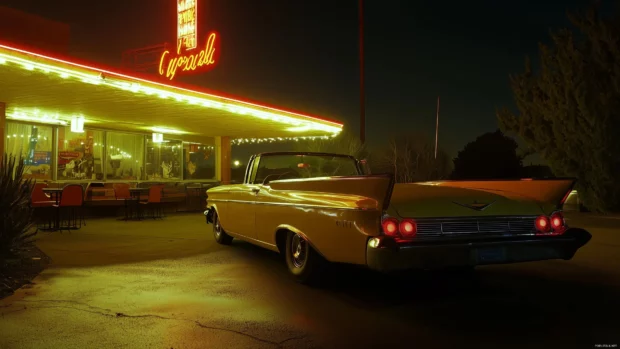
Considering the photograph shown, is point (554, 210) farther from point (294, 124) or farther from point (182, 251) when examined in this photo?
point (294, 124)

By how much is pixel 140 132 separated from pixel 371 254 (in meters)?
17.7

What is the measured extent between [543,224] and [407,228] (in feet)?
5.22

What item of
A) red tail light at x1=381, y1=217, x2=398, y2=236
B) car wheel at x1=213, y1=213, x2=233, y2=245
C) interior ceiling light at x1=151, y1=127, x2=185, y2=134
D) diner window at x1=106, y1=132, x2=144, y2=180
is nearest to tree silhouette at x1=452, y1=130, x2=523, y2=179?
interior ceiling light at x1=151, y1=127, x2=185, y2=134

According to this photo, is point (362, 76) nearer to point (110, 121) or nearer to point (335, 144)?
point (335, 144)

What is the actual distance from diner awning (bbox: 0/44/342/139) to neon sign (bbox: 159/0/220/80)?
155cm

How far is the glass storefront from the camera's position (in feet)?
56.4

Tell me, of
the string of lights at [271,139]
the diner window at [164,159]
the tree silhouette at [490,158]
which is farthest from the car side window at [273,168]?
the tree silhouette at [490,158]

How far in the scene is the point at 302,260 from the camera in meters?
6.15

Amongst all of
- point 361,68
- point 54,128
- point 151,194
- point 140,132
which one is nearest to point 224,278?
point 151,194

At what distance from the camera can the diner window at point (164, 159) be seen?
69.2 ft

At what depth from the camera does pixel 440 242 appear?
15.8 feet

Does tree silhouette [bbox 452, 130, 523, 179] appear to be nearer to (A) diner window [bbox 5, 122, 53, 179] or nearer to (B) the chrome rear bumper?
(A) diner window [bbox 5, 122, 53, 179]

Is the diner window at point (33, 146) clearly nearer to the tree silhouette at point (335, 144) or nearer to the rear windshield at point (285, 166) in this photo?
the tree silhouette at point (335, 144)

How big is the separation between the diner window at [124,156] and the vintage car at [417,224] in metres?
14.9
